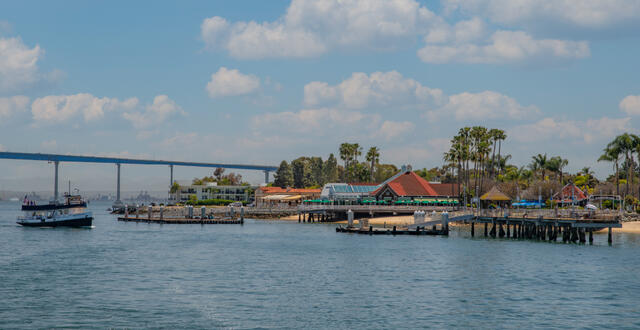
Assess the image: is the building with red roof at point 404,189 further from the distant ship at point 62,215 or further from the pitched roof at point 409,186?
the distant ship at point 62,215

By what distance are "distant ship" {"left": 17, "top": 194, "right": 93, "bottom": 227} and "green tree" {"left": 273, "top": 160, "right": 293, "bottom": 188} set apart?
98.5 metres

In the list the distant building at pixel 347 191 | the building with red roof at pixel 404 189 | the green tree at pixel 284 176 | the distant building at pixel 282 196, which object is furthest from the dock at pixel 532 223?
the green tree at pixel 284 176

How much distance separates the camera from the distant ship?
312 feet

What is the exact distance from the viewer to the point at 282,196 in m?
156

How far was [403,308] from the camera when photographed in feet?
109

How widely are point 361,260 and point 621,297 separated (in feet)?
70.8

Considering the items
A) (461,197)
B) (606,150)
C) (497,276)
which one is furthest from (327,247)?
(606,150)

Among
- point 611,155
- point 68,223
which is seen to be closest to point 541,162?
point 611,155

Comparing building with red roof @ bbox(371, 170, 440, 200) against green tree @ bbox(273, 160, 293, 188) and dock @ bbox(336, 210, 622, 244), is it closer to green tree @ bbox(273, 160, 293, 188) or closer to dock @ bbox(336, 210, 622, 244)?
dock @ bbox(336, 210, 622, 244)

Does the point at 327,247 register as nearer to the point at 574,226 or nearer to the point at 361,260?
the point at 361,260

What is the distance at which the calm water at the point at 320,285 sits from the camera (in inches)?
1212

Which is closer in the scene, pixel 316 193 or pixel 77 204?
pixel 77 204

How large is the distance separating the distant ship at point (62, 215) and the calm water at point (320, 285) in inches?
1077

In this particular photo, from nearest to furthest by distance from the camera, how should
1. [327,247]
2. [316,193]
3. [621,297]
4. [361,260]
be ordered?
[621,297] → [361,260] → [327,247] → [316,193]
